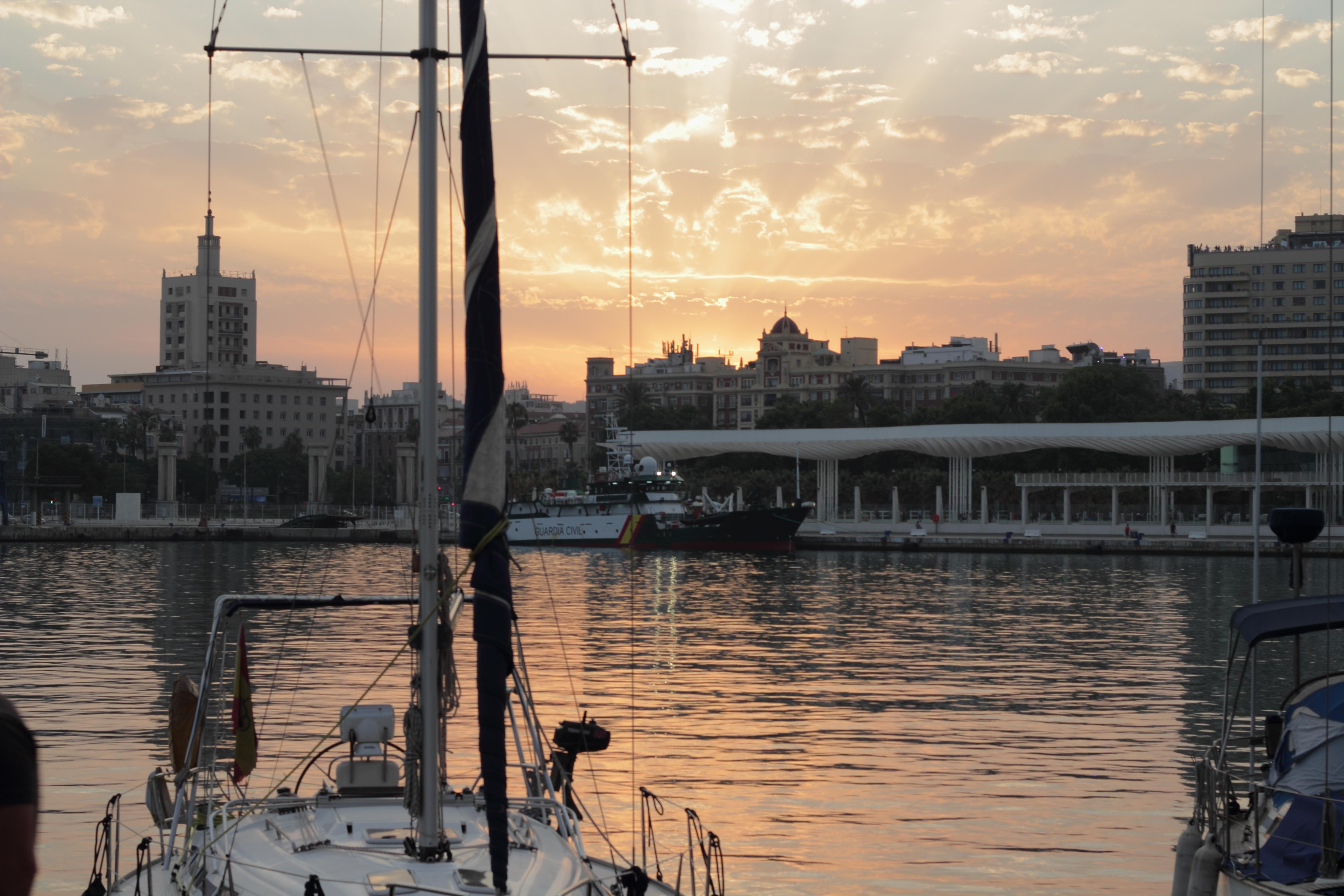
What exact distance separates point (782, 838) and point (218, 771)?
23.9 ft

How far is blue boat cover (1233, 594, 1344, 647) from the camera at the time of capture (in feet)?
39.4

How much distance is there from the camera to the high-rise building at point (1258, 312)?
149 metres

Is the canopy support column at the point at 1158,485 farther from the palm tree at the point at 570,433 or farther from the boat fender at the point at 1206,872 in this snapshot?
the palm tree at the point at 570,433

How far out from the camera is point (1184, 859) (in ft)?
37.7

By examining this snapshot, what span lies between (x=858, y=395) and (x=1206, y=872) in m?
147

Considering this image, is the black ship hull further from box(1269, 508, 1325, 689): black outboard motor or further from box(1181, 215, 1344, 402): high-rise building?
box(1181, 215, 1344, 402): high-rise building

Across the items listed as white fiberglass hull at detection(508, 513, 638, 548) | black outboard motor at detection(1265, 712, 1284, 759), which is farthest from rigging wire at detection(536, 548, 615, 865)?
white fiberglass hull at detection(508, 513, 638, 548)

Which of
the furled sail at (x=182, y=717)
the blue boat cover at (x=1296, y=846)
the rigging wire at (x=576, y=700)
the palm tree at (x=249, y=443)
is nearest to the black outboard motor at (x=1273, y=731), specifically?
the blue boat cover at (x=1296, y=846)

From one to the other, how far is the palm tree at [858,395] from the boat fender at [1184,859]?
466ft

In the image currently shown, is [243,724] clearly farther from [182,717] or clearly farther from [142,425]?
[142,425]

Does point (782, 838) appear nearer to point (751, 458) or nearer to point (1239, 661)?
point (1239, 661)

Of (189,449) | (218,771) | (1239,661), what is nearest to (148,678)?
(218,771)

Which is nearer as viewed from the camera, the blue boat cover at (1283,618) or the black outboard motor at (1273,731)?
the blue boat cover at (1283,618)

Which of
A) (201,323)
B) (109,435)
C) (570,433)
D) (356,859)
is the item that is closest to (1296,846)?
(356,859)
